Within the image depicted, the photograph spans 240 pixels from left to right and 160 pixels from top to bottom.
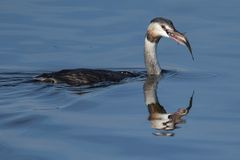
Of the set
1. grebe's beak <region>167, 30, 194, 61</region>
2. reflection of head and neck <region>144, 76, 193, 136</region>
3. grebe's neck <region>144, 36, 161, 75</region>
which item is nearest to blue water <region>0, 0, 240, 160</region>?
reflection of head and neck <region>144, 76, 193, 136</region>

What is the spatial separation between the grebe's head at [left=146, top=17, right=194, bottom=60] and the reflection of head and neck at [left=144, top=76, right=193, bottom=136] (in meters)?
1.32

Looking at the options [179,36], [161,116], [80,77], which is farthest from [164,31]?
[161,116]

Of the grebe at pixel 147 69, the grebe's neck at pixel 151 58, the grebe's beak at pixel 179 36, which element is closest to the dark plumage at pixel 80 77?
the grebe at pixel 147 69

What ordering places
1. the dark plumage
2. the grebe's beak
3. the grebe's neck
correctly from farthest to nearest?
the grebe's neck, the grebe's beak, the dark plumage

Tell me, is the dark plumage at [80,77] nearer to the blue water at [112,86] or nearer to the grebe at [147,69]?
the grebe at [147,69]

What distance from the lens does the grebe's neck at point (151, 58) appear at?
1817 cm

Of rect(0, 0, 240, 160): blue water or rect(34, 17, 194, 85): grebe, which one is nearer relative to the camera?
rect(0, 0, 240, 160): blue water

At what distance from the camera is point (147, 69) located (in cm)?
1822

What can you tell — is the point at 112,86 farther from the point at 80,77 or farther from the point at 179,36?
the point at 179,36

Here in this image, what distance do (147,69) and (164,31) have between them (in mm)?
814

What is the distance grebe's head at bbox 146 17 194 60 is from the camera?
57.7ft

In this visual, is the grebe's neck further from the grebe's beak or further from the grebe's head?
the grebe's beak

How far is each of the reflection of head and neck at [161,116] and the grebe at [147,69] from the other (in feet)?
2.76

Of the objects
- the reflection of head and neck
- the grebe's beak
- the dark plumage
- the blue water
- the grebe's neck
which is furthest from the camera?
the grebe's neck
